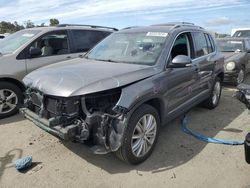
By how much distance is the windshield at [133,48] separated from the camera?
433 centimetres

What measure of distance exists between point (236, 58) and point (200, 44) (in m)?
4.19

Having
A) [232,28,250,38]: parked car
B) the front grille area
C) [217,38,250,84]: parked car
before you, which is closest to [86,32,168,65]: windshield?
the front grille area

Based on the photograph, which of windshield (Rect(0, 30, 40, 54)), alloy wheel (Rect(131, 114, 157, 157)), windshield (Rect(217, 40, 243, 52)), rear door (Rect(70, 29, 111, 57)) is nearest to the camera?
alloy wheel (Rect(131, 114, 157, 157))

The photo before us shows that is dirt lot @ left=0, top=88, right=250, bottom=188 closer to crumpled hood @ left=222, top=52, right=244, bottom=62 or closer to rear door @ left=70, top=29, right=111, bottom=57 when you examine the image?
rear door @ left=70, top=29, right=111, bottom=57

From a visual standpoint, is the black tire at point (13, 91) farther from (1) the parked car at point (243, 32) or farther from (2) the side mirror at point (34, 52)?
(1) the parked car at point (243, 32)

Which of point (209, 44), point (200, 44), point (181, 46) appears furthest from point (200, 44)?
point (181, 46)

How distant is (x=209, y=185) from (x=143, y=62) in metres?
1.97

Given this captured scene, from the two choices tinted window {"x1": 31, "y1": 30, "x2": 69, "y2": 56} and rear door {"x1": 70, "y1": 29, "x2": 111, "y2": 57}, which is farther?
rear door {"x1": 70, "y1": 29, "x2": 111, "y2": 57}

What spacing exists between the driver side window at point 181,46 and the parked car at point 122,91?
1 cm

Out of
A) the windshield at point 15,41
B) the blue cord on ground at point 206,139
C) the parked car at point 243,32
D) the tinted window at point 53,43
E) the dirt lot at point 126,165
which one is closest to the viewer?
the dirt lot at point 126,165

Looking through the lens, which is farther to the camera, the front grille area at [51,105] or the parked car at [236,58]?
the parked car at [236,58]

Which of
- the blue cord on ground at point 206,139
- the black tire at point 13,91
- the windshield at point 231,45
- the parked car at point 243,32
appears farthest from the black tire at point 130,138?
the parked car at point 243,32

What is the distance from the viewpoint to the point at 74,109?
3.47 m

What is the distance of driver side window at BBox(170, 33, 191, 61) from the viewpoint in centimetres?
457
